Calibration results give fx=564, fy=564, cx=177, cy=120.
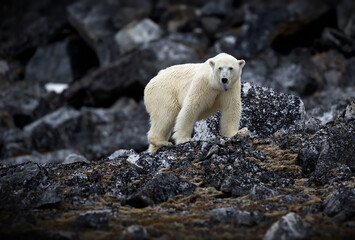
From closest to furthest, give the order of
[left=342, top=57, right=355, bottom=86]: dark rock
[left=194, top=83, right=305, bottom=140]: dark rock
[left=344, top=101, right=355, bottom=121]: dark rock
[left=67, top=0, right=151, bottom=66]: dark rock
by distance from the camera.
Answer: [left=344, top=101, right=355, bottom=121]: dark rock
[left=194, top=83, right=305, bottom=140]: dark rock
[left=342, top=57, right=355, bottom=86]: dark rock
[left=67, top=0, right=151, bottom=66]: dark rock

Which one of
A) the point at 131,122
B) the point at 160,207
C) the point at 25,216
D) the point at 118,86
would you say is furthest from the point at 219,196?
the point at 118,86

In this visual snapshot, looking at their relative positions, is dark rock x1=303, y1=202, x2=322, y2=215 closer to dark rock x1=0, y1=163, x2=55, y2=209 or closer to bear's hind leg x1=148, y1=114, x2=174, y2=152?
dark rock x1=0, y1=163, x2=55, y2=209

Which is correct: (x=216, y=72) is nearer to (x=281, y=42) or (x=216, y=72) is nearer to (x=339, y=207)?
(x=339, y=207)

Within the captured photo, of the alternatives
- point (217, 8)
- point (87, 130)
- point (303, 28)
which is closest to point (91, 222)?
point (87, 130)

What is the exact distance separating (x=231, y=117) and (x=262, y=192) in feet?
9.97

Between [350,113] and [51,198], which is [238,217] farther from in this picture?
[350,113]

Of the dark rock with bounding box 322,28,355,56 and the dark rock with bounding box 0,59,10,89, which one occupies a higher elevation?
the dark rock with bounding box 322,28,355,56

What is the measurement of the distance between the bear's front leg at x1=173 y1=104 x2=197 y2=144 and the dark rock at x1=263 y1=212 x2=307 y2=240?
4451 millimetres

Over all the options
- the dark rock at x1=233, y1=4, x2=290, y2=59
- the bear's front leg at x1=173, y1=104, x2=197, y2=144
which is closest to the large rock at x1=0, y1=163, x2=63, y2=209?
the bear's front leg at x1=173, y1=104, x2=197, y2=144

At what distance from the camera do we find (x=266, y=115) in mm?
11977

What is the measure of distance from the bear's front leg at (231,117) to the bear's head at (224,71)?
0.44 metres

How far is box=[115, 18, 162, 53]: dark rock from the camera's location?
3475cm

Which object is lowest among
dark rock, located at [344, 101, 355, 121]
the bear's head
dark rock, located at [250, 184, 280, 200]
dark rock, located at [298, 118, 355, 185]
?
dark rock, located at [250, 184, 280, 200]

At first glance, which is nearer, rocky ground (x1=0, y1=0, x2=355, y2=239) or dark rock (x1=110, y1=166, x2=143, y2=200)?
rocky ground (x1=0, y1=0, x2=355, y2=239)
